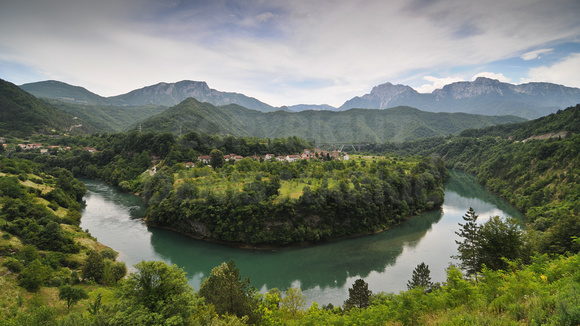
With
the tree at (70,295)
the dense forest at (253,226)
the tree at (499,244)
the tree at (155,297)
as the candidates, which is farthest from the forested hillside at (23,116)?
the tree at (499,244)

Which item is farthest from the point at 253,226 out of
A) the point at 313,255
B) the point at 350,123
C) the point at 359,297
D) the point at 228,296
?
the point at 350,123

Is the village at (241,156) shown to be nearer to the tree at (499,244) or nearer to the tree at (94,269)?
the tree at (94,269)

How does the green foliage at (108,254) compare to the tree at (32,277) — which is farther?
the green foliage at (108,254)

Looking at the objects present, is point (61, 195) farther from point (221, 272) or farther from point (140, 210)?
point (221, 272)

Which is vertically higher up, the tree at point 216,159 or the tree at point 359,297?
the tree at point 216,159

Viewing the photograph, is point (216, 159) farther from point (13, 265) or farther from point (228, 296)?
point (228, 296)

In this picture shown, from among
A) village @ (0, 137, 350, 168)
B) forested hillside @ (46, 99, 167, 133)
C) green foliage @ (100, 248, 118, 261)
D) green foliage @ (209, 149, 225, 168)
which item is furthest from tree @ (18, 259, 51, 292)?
forested hillside @ (46, 99, 167, 133)

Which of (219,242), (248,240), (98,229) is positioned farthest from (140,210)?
(248,240)

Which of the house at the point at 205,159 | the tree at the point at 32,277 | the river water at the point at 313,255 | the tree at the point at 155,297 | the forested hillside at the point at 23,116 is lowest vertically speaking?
the river water at the point at 313,255
